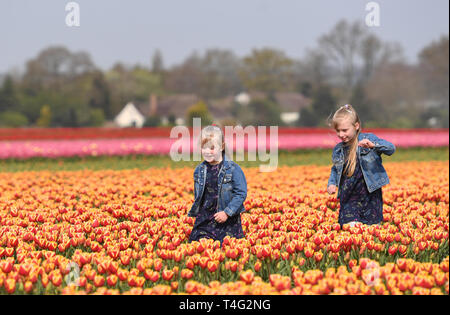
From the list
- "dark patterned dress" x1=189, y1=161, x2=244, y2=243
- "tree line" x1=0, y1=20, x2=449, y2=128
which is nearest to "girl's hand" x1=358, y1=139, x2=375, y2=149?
"dark patterned dress" x1=189, y1=161, x2=244, y2=243

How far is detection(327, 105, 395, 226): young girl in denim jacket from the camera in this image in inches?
186

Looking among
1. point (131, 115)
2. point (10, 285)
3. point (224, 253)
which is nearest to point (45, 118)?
point (131, 115)

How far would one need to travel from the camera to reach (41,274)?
136 inches

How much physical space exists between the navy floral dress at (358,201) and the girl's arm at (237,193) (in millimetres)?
1290

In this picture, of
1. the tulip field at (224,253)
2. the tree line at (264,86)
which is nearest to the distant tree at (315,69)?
the tree line at (264,86)

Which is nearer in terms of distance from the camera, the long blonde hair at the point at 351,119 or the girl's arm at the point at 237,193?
the girl's arm at the point at 237,193

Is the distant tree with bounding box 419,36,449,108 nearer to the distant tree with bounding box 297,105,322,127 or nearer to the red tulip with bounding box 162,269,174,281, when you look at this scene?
the distant tree with bounding box 297,105,322,127

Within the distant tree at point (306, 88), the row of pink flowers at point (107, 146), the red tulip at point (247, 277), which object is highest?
the distant tree at point (306, 88)

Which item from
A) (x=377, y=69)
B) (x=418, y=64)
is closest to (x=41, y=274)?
(x=377, y=69)

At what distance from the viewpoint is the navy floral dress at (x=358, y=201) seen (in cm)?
516

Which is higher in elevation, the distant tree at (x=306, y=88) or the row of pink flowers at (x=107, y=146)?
the distant tree at (x=306, y=88)

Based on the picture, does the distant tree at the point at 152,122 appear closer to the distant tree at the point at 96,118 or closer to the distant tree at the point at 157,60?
the distant tree at the point at 96,118
